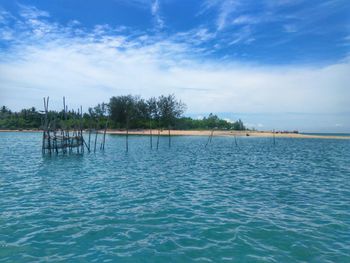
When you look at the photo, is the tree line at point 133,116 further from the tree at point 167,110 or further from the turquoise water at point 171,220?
the turquoise water at point 171,220

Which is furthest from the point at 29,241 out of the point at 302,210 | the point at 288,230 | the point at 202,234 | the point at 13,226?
the point at 302,210

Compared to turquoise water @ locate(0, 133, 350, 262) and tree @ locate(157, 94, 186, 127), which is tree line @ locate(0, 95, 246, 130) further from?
turquoise water @ locate(0, 133, 350, 262)

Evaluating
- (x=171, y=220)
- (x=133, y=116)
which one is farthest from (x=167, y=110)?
(x=171, y=220)

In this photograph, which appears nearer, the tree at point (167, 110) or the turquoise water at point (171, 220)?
the turquoise water at point (171, 220)

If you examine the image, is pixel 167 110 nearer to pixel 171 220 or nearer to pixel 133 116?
pixel 133 116

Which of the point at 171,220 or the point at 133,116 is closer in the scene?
the point at 171,220

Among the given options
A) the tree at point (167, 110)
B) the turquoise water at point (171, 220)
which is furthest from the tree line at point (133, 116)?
the turquoise water at point (171, 220)

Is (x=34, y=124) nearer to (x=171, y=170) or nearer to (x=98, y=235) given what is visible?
(x=171, y=170)

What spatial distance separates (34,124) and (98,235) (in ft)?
433

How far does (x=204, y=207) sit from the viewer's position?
12812 millimetres

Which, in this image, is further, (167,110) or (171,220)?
(167,110)

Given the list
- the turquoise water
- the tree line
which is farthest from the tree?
the turquoise water

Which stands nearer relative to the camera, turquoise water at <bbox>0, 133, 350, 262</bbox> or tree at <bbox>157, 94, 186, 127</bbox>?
turquoise water at <bbox>0, 133, 350, 262</bbox>

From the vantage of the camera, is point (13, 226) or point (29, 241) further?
point (13, 226)
